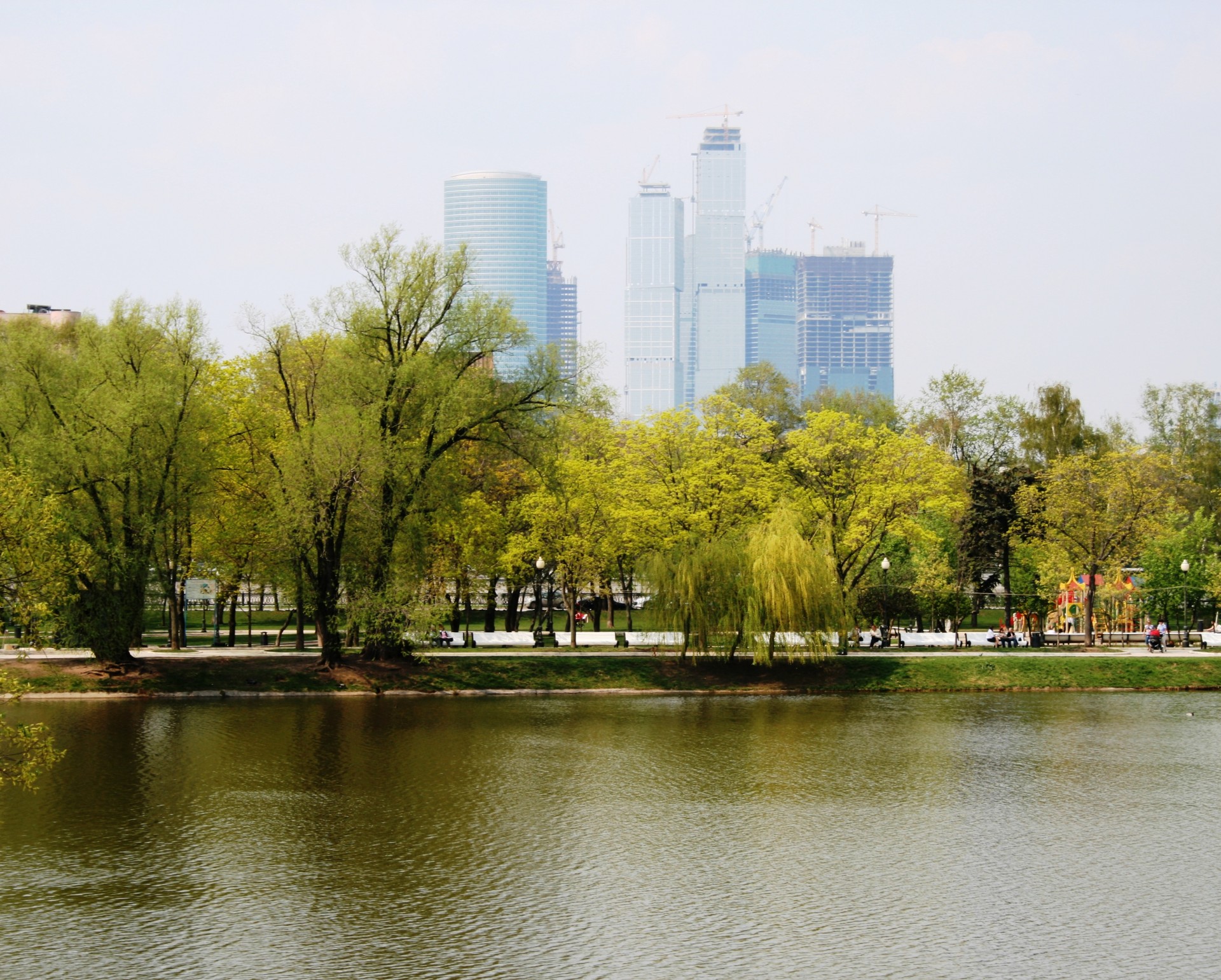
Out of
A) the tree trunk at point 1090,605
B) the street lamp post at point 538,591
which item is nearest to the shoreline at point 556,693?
the street lamp post at point 538,591

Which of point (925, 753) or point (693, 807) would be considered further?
point (925, 753)

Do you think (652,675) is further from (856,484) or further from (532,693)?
(856,484)

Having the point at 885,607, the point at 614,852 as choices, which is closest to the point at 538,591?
the point at 885,607

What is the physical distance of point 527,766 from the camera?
33.1m

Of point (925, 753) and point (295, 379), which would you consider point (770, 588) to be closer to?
point (925, 753)

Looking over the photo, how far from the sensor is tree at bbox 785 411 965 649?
60.2 m

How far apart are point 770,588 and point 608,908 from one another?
1291 inches

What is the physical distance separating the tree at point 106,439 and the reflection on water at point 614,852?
8.03 m

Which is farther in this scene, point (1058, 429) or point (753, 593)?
point (1058, 429)

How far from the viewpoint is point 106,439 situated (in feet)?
154

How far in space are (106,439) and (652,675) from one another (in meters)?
24.3

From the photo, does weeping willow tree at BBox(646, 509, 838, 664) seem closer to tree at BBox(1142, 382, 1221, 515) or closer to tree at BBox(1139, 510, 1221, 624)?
tree at BBox(1139, 510, 1221, 624)

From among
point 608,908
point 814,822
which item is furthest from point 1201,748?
point 608,908

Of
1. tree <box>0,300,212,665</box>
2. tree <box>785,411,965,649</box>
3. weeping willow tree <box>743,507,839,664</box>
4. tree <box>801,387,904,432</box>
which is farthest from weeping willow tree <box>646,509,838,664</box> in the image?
tree <box>801,387,904,432</box>
